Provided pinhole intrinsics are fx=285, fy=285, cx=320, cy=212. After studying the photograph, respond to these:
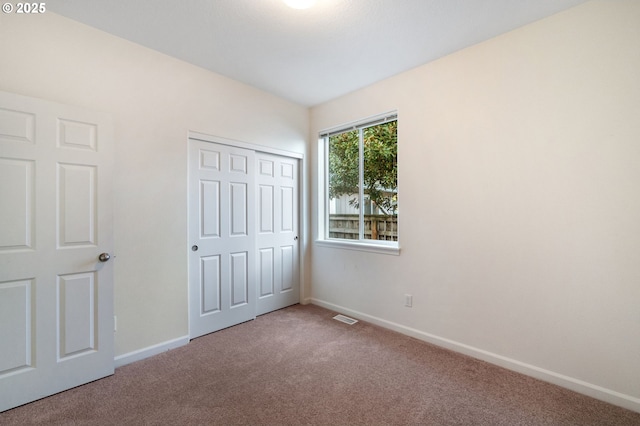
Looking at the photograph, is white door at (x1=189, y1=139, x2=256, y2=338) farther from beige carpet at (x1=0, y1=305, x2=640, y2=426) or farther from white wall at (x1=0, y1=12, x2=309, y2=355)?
beige carpet at (x1=0, y1=305, x2=640, y2=426)

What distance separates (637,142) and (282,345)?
3.01 meters

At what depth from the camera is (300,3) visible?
1913 mm

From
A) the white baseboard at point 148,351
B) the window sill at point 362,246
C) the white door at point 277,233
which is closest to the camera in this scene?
the white baseboard at point 148,351

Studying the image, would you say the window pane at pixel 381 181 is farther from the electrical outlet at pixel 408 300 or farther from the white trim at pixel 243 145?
the white trim at pixel 243 145

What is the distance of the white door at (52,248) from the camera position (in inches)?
71.6

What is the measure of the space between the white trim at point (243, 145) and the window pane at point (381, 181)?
3.11 ft

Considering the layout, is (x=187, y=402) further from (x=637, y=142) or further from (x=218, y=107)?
(x=637, y=142)

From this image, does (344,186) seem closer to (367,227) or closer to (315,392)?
(367,227)

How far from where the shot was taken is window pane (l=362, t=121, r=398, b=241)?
10.4 feet

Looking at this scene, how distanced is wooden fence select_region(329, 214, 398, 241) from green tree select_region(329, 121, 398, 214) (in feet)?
0.44

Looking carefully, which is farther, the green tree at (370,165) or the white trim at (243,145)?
the green tree at (370,165)

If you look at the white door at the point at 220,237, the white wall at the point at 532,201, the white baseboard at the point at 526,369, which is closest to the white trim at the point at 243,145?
the white door at the point at 220,237

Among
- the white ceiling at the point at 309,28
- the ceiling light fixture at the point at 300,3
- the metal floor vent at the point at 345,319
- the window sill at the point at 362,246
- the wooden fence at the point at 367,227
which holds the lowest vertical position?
the metal floor vent at the point at 345,319

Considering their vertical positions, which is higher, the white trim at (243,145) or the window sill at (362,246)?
the white trim at (243,145)
